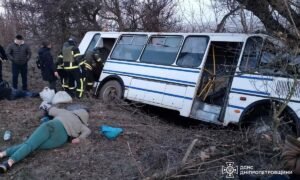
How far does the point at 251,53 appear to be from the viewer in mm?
7230

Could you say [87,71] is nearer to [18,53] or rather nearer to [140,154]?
[18,53]

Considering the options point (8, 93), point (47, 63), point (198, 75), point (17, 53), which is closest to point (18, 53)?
point (17, 53)

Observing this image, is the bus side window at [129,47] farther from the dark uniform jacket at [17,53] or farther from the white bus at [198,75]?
the dark uniform jacket at [17,53]

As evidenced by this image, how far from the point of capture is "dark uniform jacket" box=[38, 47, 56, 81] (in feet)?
34.9

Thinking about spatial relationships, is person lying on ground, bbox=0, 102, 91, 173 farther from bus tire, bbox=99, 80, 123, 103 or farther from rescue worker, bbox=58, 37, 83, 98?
rescue worker, bbox=58, 37, 83, 98

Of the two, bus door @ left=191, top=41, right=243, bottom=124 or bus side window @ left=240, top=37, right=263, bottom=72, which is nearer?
bus side window @ left=240, top=37, right=263, bottom=72

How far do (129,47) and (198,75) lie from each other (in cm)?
253

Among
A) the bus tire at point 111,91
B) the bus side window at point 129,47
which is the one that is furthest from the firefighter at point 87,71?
the bus side window at point 129,47

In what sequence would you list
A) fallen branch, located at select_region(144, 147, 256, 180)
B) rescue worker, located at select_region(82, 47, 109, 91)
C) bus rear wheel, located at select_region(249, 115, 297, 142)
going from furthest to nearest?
rescue worker, located at select_region(82, 47, 109, 91)
bus rear wheel, located at select_region(249, 115, 297, 142)
fallen branch, located at select_region(144, 147, 256, 180)

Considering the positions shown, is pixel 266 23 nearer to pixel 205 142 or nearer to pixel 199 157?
pixel 205 142

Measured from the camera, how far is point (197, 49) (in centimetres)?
823

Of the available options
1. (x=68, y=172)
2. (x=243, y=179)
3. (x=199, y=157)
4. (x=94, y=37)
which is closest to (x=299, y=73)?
(x=199, y=157)

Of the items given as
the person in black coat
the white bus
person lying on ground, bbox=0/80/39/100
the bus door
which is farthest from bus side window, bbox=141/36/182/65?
person lying on ground, bbox=0/80/39/100

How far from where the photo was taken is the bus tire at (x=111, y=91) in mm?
9445
